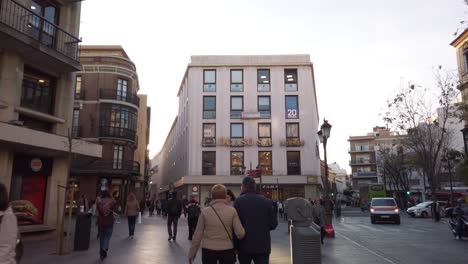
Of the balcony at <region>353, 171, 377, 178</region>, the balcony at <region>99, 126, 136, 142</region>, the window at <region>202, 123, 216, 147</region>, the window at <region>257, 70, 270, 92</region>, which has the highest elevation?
the window at <region>257, 70, 270, 92</region>

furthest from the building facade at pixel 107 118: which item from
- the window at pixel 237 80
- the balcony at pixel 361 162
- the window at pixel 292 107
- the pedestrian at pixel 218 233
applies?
the balcony at pixel 361 162

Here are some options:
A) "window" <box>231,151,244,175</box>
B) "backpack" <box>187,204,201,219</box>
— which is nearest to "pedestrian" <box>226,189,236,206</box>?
"backpack" <box>187,204,201,219</box>

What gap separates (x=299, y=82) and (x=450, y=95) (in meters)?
19.6

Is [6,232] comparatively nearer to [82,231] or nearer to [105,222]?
[105,222]

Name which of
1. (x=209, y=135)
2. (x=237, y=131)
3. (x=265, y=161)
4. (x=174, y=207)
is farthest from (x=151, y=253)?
(x=237, y=131)

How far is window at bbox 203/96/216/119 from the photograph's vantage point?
47688 millimetres

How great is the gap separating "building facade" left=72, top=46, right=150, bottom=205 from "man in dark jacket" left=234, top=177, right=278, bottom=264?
111ft

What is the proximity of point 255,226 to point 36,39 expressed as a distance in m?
12.9

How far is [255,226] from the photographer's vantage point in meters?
5.46

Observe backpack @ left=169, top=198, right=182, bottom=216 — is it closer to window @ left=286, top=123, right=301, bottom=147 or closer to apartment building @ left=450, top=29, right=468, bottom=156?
apartment building @ left=450, top=29, right=468, bottom=156

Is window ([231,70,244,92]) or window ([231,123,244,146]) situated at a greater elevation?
window ([231,70,244,92])

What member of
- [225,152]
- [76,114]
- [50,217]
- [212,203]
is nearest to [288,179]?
[225,152]

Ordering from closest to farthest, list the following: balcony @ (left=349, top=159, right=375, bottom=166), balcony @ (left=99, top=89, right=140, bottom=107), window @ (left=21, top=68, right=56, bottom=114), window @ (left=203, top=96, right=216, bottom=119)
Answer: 1. window @ (left=21, top=68, right=56, bottom=114)
2. balcony @ (left=99, top=89, right=140, bottom=107)
3. window @ (left=203, top=96, right=216, bottom=119)
4. balcony @ (left=349, top=159, right=375, bottom=166)

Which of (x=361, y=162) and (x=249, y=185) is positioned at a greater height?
(x=361, y=162)
